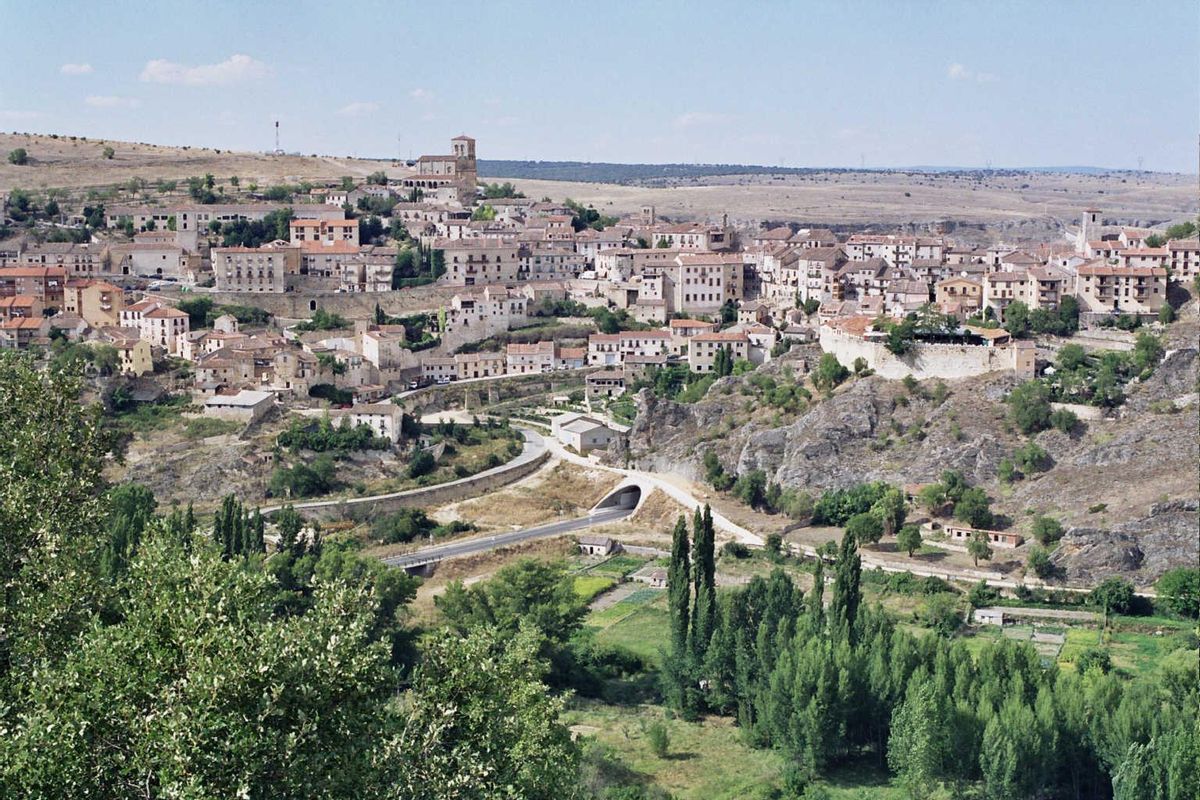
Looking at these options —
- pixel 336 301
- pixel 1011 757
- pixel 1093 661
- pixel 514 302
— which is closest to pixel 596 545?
pixel 1093 661

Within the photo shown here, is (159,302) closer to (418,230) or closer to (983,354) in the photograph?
(418,230)

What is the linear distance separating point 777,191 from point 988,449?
8068cm

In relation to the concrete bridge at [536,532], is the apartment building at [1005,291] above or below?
above

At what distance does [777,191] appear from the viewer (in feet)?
374

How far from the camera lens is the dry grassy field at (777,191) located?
6969cm

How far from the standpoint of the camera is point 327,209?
57250mm

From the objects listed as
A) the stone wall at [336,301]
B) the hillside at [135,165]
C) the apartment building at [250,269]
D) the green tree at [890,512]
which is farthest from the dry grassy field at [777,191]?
the green tree at [890,512]

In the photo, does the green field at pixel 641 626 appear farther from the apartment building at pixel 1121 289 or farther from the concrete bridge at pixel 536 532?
the apartment building at pixel 1121 289

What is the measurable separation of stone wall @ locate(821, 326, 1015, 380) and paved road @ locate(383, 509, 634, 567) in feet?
26.2

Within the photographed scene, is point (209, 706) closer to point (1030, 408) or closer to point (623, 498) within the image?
point (1030, 408)

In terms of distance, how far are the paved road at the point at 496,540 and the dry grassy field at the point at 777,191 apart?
3660 centimetres

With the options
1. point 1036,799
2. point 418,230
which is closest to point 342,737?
point 1036,799

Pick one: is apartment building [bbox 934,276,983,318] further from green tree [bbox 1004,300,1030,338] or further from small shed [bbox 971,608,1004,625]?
small shed [bbox 971,608,1004,625]

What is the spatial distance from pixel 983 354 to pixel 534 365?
1491 centimetres
